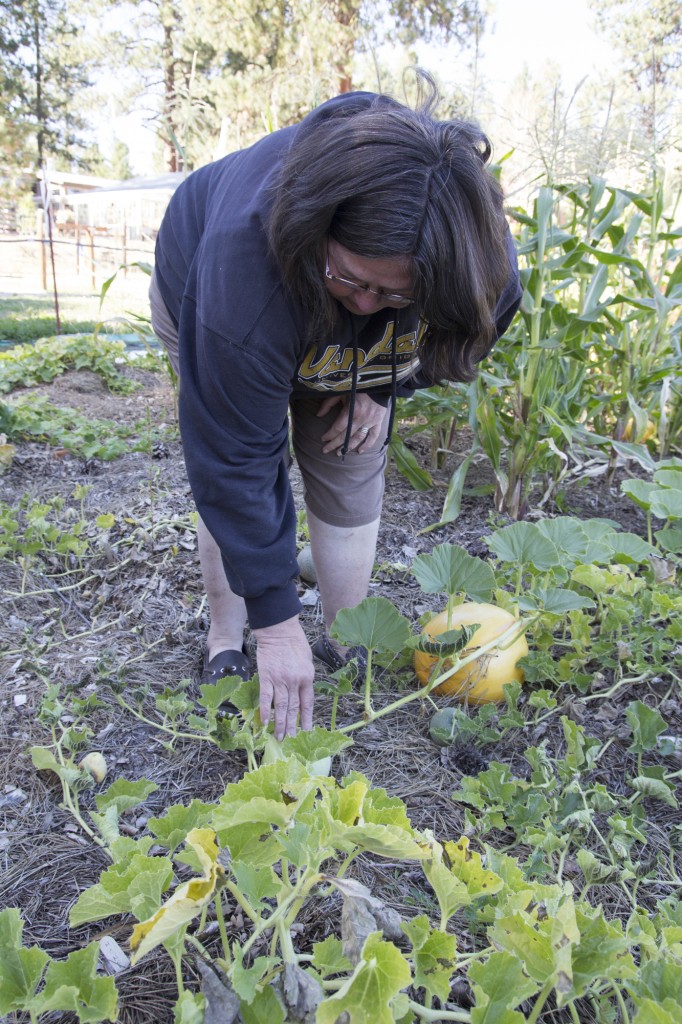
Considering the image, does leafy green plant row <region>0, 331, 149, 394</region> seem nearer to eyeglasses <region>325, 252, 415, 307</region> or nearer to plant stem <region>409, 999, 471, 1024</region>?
eyeglasses <region>325, 252, 415, 307</region>

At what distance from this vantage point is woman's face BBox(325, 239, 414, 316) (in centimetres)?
122

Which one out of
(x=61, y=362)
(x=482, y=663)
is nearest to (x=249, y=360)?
(x=482, y=663)

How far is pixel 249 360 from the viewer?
1.33m

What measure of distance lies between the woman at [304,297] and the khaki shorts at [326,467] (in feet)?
0.11

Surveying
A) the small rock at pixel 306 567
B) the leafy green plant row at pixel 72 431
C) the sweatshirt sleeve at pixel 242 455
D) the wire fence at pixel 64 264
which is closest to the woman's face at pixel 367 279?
the sweatshirt sleeve at pixel 242 455

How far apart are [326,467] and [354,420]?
146 millimetres

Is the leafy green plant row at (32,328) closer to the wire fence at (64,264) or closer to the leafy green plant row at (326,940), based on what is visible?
the wire fence at (64,264)

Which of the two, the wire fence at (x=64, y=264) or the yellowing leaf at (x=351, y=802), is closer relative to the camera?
the yellowing leaf at (x=351, y=802)

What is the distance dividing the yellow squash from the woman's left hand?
19.4 inches

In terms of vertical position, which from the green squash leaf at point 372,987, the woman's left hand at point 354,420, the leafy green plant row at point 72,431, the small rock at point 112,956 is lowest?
the small rock at point 112,956

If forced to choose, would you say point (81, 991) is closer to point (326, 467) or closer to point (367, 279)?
point (367, 279)

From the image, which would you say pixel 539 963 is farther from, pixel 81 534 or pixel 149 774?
pixel 81 534

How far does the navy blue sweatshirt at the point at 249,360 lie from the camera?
1.31m

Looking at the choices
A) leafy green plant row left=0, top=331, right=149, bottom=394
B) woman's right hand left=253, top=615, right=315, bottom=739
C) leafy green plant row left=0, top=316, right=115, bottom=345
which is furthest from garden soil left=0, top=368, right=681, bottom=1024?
leafy green plant row left=0, top=316, right=115, bottom=345
